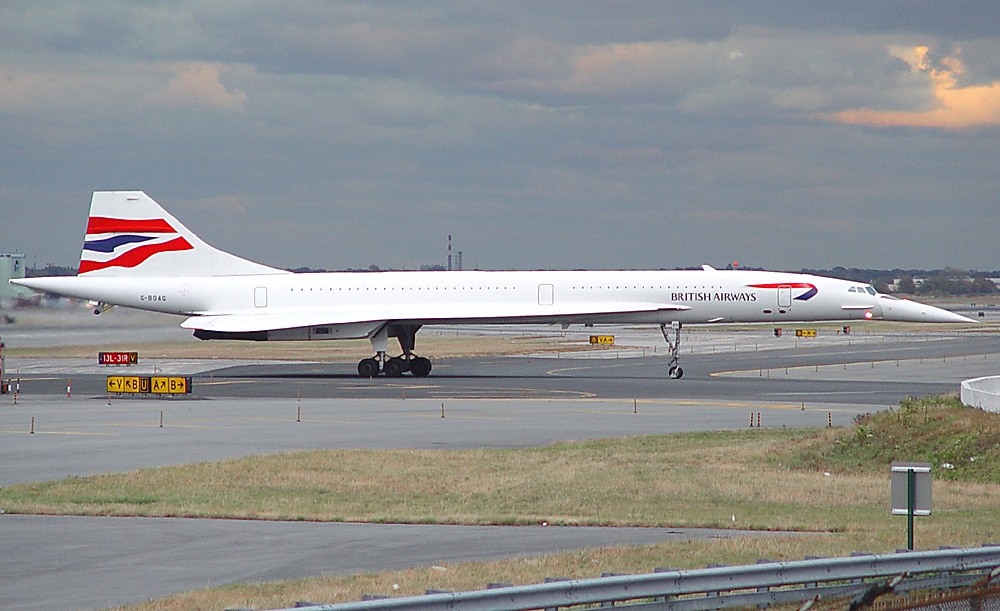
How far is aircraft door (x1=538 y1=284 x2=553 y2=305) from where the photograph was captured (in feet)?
151

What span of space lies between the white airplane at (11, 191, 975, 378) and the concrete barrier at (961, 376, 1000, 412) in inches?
713

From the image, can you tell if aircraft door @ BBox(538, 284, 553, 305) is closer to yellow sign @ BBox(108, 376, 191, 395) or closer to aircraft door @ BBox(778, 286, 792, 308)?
aircraft door @ BBox(778, 286, 792, 308)

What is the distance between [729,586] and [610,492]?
10.0 m

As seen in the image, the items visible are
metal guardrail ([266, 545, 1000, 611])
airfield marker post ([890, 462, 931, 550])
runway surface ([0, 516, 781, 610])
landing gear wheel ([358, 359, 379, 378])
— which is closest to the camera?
metal guardrail ([266, 545, 1000, 611])

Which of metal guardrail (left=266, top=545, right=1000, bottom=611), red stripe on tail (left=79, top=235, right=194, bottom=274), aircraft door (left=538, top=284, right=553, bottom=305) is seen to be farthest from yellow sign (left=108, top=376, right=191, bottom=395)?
metal guardrail (left=266, top=545, right=1000, bottom=611)

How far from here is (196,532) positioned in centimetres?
1555

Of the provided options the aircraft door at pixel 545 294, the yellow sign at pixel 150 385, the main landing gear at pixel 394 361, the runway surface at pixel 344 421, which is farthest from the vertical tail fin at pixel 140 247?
the aircraft door at pixel 545 294

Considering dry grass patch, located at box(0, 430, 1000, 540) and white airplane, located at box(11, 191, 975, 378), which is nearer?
dry grass patch, located at box(0, 430, 1000, 540)

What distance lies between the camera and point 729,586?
9.43 m

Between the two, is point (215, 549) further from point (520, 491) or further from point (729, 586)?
point (729, 586)

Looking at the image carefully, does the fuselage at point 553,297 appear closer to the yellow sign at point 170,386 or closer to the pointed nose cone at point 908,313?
the pointed nose cone at point 908,313

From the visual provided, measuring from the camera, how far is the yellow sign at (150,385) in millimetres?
38688

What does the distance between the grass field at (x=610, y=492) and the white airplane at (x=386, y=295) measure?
18.9 meters

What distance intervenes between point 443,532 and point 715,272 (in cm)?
3250
